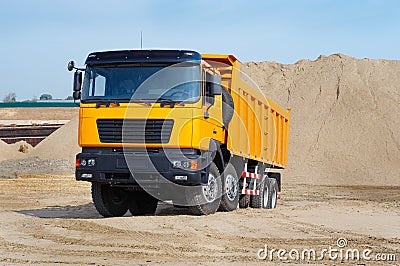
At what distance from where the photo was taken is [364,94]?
4166 centimetres

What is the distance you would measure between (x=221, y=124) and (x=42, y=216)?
433cm

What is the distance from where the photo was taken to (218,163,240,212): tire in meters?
13.9

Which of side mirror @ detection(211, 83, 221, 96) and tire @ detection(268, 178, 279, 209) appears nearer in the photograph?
side mirror @ detection(211, 83, 221, 96)

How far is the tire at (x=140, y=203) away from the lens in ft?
49.2

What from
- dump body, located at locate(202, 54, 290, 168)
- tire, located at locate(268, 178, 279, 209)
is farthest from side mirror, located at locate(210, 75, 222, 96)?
tire, located at locate(268, 178, 279, 209)

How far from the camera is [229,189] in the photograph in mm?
14219

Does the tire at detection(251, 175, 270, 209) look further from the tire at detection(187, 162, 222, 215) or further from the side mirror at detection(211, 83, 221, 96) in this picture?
the side mirror at detection(211, 83, 221, 96)

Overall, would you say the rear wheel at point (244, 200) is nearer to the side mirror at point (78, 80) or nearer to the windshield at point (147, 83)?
the windshield at point (147, 83)

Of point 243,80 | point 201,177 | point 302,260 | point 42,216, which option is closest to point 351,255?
point 302,260

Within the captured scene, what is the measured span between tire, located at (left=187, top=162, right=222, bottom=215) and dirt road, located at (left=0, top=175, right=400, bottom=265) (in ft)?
0.83

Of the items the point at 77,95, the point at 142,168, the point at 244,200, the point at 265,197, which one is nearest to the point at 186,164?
the point at 142,168

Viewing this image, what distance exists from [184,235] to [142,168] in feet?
6.83

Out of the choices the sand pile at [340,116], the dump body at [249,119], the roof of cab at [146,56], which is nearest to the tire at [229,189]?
the dump body at [249,119]

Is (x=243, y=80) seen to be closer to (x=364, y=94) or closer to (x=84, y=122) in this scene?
(x=84, y=122)
